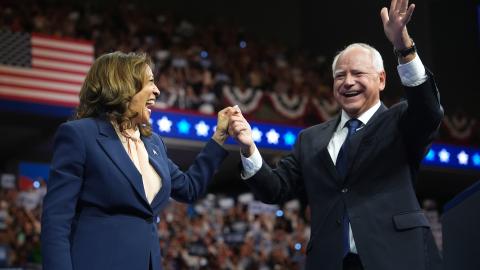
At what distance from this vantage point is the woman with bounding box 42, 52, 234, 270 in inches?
90.3

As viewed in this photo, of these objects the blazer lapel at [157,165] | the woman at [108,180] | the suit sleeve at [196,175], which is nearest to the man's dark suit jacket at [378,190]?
the suit sleeve at [196,175]

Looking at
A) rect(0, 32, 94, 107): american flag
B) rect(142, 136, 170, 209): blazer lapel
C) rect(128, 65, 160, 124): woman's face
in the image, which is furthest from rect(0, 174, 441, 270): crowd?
rect(128, 65, 160, 124): woman's face

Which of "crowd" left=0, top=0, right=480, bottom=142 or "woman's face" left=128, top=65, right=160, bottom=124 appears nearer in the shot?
"woman's face" left=128, top=65, right=160, bottom=124

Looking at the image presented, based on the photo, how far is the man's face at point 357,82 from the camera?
2748 millimetres

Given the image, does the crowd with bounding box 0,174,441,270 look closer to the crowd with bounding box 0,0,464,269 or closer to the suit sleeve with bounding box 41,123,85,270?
the crowd with bounding box 0,0,464,269

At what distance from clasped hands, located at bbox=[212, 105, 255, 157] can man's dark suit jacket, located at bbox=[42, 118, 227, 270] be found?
0.45 m

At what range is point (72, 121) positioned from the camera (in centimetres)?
244

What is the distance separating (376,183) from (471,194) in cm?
35

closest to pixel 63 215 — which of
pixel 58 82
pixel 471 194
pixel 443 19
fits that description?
pixel 471 194

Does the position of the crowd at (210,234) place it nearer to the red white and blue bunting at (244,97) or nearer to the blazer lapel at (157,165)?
the red white and blue bunting at (244,97)

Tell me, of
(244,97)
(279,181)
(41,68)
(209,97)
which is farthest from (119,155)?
(244,97)

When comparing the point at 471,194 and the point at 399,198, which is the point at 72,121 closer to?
the point at 399,198

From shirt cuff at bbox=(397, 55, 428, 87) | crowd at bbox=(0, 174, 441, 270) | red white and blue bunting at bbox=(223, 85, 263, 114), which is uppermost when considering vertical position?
red white and blue bunting at bbox=(223, 85, 263, 114)

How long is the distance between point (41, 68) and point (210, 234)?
313 centimetres
